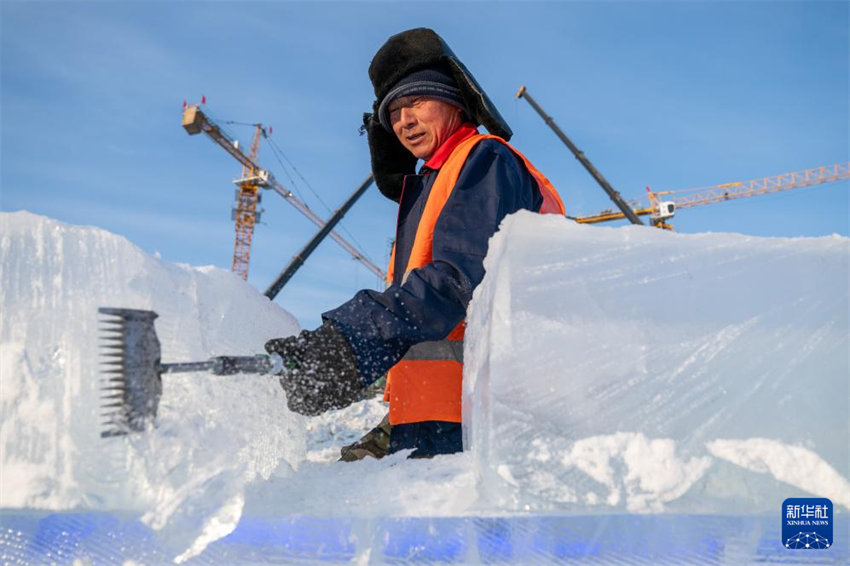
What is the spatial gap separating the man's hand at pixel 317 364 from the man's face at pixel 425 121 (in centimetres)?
94

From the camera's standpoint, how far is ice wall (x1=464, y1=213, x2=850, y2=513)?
1.16m

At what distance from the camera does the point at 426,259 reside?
166 cm

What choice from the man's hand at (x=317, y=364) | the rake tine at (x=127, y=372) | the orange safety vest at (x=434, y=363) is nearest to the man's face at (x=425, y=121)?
the orange safety vest at (x=434, y=363)

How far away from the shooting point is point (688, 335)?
122 cm

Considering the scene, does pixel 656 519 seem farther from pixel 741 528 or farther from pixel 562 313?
pixel 562 313

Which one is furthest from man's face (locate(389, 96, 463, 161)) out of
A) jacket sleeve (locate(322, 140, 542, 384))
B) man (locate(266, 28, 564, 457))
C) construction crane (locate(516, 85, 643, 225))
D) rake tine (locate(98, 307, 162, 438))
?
construction crane (locate(516, 85, 643, 225))

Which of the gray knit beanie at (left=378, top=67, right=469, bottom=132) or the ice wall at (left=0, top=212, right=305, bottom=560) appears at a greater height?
the gray knit beanie at (left=378, top=67, right=469, bottom=132)

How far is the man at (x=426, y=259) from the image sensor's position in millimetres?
1417

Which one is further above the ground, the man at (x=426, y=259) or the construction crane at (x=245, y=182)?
the construction crane at (x=245, y=182)

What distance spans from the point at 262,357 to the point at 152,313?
9.6 inches

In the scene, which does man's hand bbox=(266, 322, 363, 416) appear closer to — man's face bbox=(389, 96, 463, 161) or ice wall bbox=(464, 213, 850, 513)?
ice wall bbox=(464, 213, 850, 513)

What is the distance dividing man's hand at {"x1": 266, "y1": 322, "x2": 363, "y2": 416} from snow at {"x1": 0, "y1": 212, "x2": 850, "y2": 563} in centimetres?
17

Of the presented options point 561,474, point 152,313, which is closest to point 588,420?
point 561,474

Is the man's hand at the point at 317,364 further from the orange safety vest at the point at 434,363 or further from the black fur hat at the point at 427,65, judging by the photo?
the black fur hat at the point at 427,65
